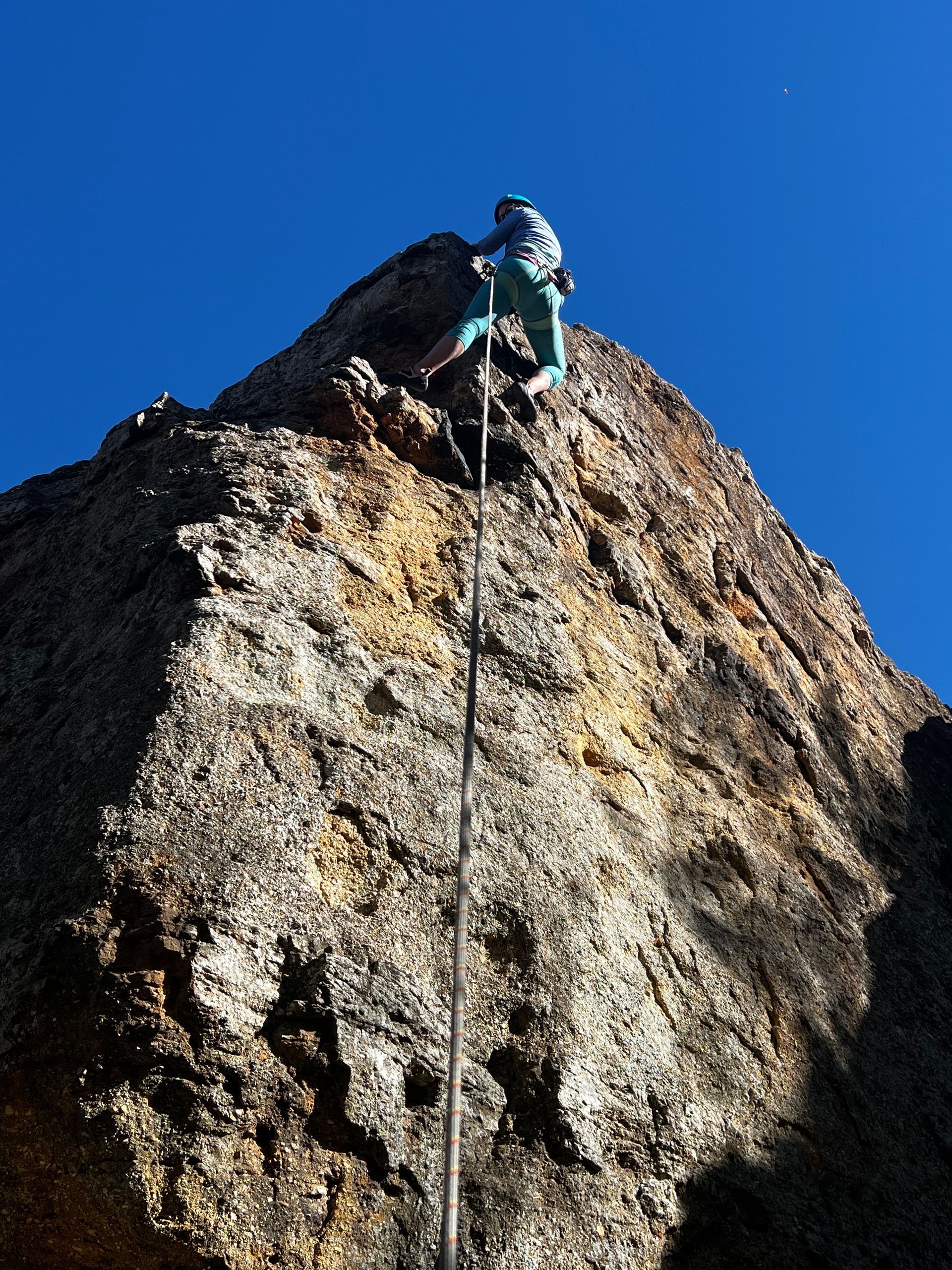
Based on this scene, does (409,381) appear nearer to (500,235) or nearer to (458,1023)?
(500,235)

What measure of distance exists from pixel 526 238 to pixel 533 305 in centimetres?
71

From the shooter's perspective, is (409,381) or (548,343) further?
(548,343)

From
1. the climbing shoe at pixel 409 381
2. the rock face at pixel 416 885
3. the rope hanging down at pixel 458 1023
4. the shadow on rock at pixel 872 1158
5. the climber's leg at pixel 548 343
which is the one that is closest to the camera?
the rope hanging down at pixel 458 1023

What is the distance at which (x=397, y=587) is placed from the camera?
569 cm

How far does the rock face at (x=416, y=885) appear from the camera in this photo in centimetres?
342

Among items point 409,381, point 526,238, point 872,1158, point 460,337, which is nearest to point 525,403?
point 460,337

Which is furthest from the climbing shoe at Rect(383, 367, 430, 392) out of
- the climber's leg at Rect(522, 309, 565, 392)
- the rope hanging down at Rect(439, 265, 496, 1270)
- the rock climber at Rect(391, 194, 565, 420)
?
the rope hanging down at Rect(439, 265, 496, 1270)

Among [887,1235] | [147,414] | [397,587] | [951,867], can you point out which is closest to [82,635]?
[397,587]

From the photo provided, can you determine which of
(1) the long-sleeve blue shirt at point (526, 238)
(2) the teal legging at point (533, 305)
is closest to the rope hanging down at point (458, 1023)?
(2) the teal legging at point (533, 305)

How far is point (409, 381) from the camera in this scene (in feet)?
24.2

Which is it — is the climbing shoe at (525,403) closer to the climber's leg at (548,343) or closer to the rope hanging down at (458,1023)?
the climber's leg at (548,343)

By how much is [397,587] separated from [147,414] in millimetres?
2346

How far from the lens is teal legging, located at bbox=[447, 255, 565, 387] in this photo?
8.02 meters

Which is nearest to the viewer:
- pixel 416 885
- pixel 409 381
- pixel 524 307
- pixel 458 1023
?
pixel 458 1023
